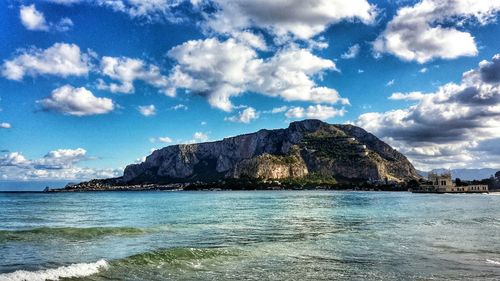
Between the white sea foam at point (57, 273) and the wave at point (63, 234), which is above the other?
the white sea foam at point (57, 273)

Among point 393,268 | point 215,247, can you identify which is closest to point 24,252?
point 215,247

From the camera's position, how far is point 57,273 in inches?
835

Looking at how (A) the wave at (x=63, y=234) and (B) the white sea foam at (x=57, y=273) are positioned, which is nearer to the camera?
(B) the white sea foam at (x=57, y=273)

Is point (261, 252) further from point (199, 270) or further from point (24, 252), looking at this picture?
point (24, 252)

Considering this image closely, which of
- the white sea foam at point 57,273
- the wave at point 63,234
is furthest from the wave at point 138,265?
the wave at point 63,234

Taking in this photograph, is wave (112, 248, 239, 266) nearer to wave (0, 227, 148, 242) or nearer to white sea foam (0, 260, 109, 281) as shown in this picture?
white sea foam (0, 260, 109, 281)

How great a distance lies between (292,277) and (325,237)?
17466mm

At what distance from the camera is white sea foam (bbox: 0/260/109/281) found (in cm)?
2023

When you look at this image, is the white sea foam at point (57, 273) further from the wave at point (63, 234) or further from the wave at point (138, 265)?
the wave at point (63, 234)

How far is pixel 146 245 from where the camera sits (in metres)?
32.4

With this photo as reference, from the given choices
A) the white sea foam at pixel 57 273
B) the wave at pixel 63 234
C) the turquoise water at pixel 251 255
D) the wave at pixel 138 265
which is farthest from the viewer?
the wave at pixel 63 234

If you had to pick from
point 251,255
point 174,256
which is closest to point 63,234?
point 174,256

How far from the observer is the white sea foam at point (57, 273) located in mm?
20234

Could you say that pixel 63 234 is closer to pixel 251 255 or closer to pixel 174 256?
pixel 174 256
